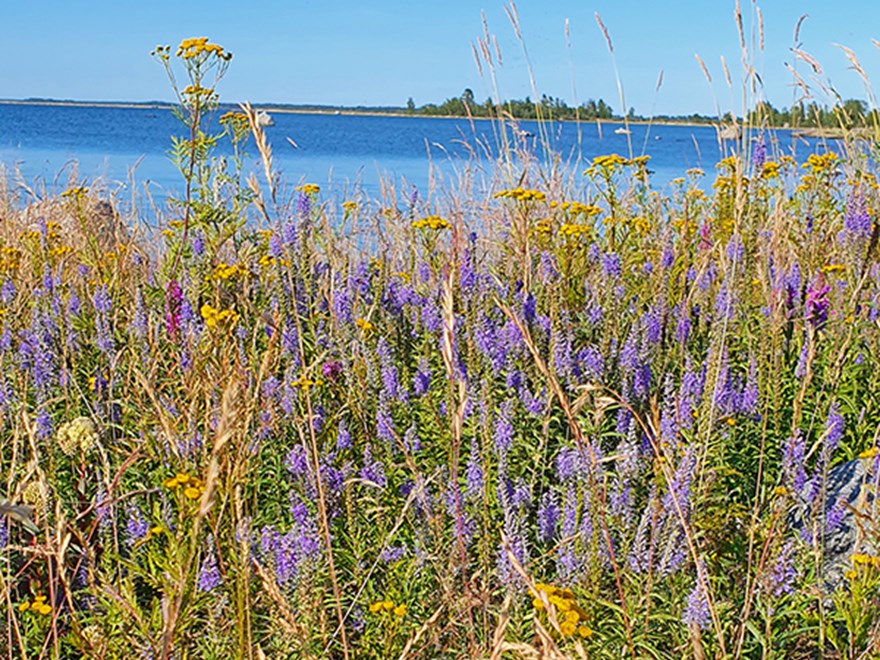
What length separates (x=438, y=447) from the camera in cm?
328

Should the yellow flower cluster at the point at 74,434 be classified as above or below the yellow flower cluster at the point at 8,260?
below

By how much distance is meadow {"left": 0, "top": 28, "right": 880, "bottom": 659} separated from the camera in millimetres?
2010

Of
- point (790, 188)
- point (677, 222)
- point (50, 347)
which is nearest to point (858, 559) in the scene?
point (50, 347)

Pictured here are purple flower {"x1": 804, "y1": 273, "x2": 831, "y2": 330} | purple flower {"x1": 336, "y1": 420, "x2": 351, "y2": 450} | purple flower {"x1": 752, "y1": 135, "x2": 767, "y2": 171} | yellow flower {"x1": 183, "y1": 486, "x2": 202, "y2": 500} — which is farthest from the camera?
purple flower {"x1": 752, "y1": 135, "x2": 767, "y2": 171}

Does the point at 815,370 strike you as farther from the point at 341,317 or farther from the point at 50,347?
the point at 50,347

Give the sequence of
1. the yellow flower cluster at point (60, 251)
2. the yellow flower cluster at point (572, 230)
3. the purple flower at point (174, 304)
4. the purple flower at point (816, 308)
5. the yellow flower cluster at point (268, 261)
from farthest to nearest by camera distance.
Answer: the yellow flower cluster at point (60, 251), the yellow flower cluster at point (572, 230), the yellow flower cluster at point (268, 261), the purple flower at point (174, 304), the purple flower at point (816, 308)

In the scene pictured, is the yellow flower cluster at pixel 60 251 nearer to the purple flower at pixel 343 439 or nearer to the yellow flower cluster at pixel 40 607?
the purple flower at pixel 343 439

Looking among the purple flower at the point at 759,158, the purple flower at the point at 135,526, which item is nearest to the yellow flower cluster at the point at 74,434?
the purple flower at the point at 135,526

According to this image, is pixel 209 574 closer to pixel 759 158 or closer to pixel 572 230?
pixel 572 230

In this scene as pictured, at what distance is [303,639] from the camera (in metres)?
1.86

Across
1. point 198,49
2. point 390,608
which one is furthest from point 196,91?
point 390,608

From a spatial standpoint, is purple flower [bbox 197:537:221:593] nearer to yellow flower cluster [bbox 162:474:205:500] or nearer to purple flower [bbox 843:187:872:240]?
yellow flower cluster [bbox 162:474:205:500]

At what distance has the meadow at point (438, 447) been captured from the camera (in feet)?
6.59

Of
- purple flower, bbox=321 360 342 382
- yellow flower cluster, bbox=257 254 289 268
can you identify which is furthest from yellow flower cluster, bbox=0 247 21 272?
purple flower, bbox=321 360 342 382
